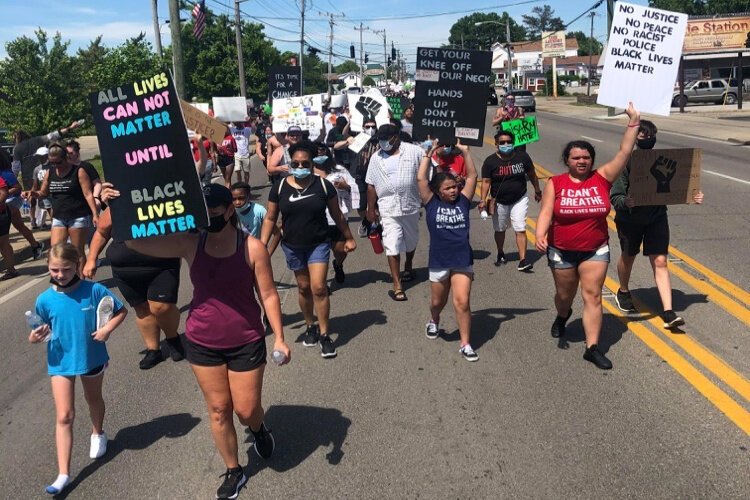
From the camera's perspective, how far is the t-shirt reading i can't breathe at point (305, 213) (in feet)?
19.0

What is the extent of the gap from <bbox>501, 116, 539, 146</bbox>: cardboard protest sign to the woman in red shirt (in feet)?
11.9

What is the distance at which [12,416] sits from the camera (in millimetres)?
4934

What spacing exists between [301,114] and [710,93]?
38978 millimetres

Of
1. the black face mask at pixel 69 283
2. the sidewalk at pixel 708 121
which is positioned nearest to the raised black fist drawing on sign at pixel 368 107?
the black face mask at pixel 69 283

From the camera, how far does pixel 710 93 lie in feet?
140

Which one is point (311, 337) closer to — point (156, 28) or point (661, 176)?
point (661, 176)

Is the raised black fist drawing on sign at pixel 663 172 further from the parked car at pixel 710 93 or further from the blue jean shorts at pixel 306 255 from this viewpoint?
the parked car at pixel 710 93

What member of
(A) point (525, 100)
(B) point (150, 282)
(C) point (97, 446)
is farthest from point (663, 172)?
(A) point (525, 100)

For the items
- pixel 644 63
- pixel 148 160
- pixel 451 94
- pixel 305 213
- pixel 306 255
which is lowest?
pixel 306 255

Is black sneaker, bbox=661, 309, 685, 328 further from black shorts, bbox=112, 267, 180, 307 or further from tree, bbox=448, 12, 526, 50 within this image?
tree, bbox=448, 12, 526, 50

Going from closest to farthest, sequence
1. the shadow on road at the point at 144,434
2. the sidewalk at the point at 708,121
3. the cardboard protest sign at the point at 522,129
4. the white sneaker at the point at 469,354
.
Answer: the shadow on road at the point at 144,434, the white sneaker at the point at 469,354, the cardboard protest sign at the point at 522,129, the sidewalk at the point at 708,121

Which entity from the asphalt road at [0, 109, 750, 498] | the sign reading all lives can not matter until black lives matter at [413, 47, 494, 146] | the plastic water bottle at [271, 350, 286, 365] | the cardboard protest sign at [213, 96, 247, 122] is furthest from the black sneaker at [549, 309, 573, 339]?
the cardboard protest sign at [213, 96, 247, 122]

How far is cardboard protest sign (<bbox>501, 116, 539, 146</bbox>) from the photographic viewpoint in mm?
8984

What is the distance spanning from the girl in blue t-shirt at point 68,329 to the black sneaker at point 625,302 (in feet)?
15.0
